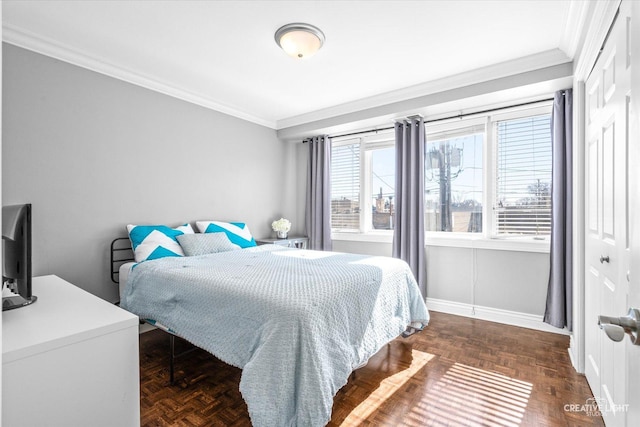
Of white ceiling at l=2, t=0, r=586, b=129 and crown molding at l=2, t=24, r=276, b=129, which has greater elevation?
white ceiling at l=2, t=0, r=586, b=129

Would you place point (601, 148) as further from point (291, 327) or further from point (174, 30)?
point (174, 30)

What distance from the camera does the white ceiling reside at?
7.61 feet

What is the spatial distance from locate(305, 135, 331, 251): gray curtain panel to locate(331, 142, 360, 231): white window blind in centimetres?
20

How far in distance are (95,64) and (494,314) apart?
4411mm

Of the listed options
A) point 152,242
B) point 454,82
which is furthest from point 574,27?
point 152,242

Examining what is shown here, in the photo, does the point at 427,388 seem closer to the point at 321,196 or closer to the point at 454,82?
the point at 454,82

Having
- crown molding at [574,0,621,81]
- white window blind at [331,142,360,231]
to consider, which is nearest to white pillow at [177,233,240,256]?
white window blind at [331,142,360,231]

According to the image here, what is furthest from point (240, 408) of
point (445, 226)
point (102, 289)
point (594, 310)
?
point (445, 226)

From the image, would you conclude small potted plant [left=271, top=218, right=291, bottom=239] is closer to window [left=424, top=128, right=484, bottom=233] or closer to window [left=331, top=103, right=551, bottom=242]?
window [left=331, top=103, right=551, bottom=242]

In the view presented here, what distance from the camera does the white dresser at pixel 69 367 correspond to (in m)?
1.34

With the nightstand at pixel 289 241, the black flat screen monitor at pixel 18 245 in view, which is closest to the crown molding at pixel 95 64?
the nightstand at pixel 289 241

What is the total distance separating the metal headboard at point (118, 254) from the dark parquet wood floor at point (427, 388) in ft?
2.22

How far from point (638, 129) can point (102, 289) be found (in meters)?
3.64

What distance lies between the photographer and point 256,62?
305 cm
